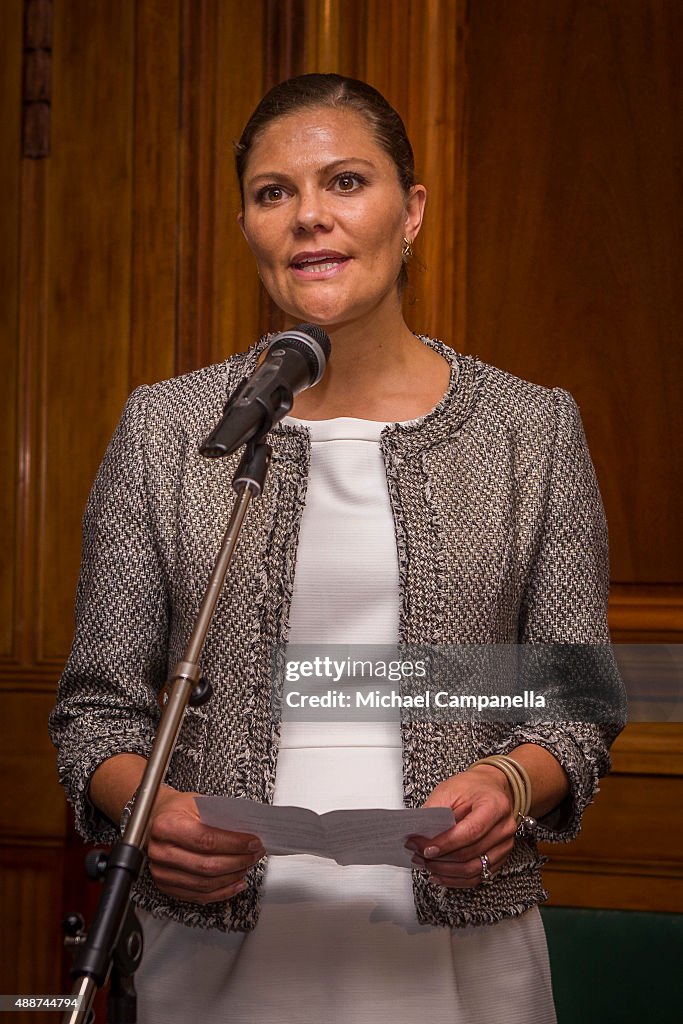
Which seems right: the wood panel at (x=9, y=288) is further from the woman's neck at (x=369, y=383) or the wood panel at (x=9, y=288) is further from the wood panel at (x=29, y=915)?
the woman's neck at (x=369, y=383)

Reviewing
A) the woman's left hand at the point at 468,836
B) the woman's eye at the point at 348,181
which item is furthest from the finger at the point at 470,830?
the woman's eye at the point at 348,181

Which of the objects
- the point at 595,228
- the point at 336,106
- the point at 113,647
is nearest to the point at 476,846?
the point at 113,647

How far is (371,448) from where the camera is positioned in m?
1.44

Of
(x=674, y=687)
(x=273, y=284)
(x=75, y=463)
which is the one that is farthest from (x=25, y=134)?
(x=674, y=687)

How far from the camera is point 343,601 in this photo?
1355mm

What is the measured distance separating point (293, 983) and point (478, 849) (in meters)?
0.26

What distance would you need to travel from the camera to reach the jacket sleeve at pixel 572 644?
1339 mm

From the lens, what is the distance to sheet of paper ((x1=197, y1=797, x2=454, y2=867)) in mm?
1040

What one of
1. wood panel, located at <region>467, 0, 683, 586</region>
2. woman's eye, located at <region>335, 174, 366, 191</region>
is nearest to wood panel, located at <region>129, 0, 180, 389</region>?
wood panel, located at <region>467, 0, 683, 586</region>

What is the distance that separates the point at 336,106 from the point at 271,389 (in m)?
0.59

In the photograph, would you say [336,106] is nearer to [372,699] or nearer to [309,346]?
[309,346]

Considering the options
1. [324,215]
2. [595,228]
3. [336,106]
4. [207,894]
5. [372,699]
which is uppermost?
[336,106]

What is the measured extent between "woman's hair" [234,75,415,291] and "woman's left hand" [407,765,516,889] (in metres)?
0.72

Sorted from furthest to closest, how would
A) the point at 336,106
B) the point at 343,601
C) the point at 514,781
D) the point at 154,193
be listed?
the point at 154,193 → the point at 336,106 → the point at 343,601 → the point at 514,781
